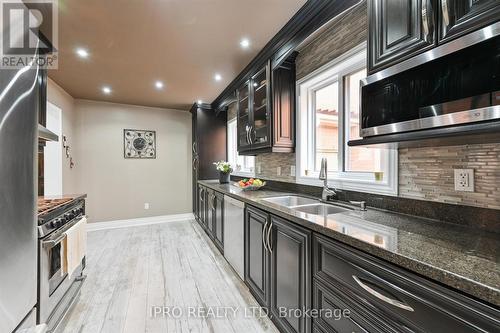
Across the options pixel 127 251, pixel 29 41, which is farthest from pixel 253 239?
pixel 127 251

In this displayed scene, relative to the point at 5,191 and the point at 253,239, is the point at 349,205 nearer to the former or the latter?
the point at 253,239

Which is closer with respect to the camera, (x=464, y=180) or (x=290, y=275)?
(x=464, y=180)

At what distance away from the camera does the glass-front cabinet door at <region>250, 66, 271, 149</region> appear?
2492 mm

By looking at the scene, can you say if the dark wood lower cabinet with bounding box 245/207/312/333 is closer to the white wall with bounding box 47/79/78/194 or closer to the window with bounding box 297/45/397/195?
the window with bounding box 297/45/397/195

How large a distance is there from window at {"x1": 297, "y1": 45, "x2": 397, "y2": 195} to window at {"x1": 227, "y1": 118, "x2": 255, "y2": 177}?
54.2 inches

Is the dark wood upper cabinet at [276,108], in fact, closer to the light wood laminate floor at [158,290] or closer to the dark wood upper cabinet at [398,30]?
the dark wood upper cabinet at [398,30]

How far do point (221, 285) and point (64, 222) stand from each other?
155cm

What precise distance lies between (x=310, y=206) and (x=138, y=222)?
14.1ft

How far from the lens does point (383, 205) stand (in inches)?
59.4

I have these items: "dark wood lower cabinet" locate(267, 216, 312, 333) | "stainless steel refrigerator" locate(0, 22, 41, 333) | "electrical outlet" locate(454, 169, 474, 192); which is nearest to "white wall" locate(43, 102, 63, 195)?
"stainless steel refrigerator" locate(0, 22, 41, 333)

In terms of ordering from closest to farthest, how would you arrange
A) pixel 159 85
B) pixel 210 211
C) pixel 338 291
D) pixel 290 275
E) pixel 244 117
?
pixel 338 291
pixel 290 275
pixel 244 117
pixel 210 211
pixel 159 85

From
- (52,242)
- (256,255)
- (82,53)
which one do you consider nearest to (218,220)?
(256,255)

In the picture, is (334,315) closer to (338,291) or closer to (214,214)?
(338,291)

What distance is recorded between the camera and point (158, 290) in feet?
7.24
